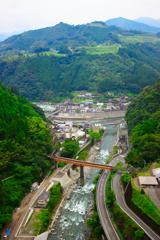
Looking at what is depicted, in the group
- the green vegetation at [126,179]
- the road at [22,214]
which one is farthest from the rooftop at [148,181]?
the road at [22,214]

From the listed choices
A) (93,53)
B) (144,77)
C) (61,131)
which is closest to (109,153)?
(61,131)

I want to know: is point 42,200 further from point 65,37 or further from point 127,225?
point 65,37

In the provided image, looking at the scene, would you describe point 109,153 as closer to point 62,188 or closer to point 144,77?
point 62,188

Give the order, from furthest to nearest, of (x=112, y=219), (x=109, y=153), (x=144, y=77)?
1. (x=144, y=77)
2. (x=109, y=153)
3. (x=112, y=219)

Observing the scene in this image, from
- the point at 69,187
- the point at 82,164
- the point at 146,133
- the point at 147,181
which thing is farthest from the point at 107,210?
the point at 146,133

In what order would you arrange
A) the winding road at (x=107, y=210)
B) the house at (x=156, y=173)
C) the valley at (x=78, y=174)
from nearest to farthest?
the winding road at (x=107, y=210) → the valley at (x=78, y=174) → the house at (x=156, y=173)

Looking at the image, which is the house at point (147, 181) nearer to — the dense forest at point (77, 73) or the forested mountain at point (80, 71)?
the dense forest at point (77, 73)

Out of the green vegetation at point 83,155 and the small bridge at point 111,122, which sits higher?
the green vegetation at point 83,155
